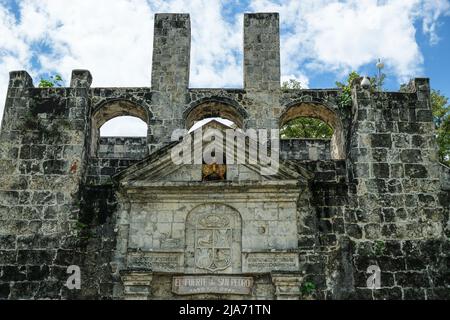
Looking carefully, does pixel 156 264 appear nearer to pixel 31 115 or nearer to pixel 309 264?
pixel 309 264

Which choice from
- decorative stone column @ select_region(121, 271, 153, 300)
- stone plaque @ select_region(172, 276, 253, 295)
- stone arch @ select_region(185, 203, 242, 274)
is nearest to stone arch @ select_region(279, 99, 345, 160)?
stone arch @ select_region(185, 203, 242, 274)

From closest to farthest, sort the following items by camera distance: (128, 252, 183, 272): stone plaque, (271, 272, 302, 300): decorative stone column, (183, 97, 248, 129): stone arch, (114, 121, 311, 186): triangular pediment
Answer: (271, 272, 302, 300): decorative stone column, (128, 252, 183, 272): stone plaque, (114, 121, 311, 186): triangular pediment, (183, 97, 248, 129): stone arch

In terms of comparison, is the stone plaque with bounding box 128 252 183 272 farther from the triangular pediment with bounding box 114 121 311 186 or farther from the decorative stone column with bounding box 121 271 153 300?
the triangular pediment with bounding box 114 121 311 186

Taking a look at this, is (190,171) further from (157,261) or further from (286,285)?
(286,285)

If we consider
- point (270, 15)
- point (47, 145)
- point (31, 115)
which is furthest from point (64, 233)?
point (270, 15)

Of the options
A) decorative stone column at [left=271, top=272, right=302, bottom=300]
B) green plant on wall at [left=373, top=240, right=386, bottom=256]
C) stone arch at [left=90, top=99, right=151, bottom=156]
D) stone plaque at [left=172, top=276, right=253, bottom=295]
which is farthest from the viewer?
stone arch at [left=90, top=99, right=151, bottom=156]

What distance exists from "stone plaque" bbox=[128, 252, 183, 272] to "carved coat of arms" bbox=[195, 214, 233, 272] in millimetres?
455

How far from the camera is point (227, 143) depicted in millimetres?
13922

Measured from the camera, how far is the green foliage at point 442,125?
22.5m

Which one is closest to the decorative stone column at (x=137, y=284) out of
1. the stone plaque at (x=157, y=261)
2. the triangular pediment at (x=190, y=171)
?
the stone plaque at (x=157, y=261)

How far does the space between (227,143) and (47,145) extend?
4.53 meters

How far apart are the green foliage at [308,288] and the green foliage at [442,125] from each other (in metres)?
11.4

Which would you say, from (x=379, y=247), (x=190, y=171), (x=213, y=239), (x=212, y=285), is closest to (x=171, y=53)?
(x=190, y=171)

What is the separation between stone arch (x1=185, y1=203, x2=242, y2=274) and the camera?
1305 centimetres
